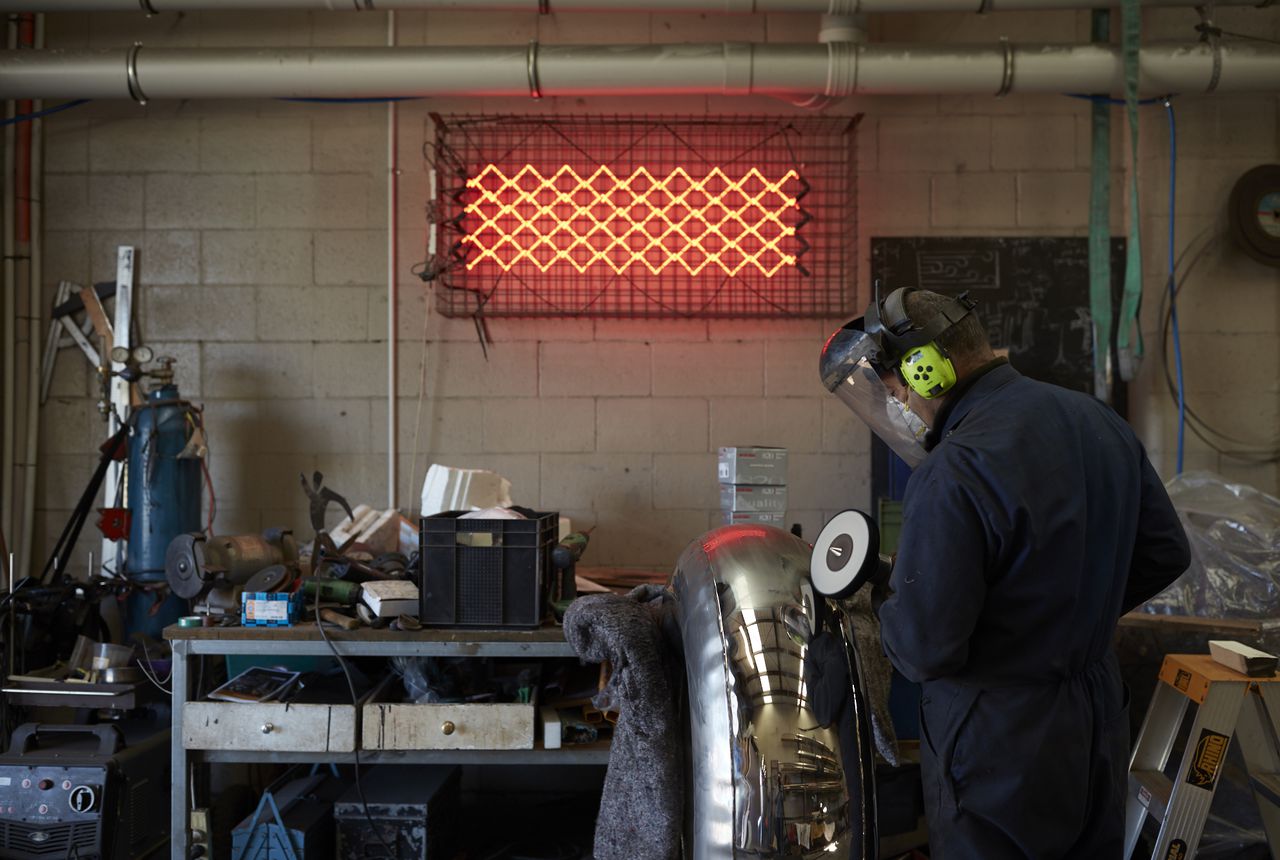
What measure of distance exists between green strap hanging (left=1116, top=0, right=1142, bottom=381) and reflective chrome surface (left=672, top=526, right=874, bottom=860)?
5.95 feet

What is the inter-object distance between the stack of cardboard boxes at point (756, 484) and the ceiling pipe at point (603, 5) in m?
1.32

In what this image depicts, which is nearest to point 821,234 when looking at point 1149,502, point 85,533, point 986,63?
point 986,63

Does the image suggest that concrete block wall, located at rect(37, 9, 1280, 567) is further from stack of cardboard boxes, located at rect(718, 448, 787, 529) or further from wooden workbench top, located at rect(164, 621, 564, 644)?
wooden workbench top, located at rect(164, 621, 564, 644)

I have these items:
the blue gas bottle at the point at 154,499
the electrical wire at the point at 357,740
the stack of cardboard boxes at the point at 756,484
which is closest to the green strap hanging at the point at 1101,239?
the stack of cardboard boxes at the point at 756,484

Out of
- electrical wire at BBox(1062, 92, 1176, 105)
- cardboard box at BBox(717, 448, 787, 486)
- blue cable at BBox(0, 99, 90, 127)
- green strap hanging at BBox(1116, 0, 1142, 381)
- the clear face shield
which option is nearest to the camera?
the clear face shield

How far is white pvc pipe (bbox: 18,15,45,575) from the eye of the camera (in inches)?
116

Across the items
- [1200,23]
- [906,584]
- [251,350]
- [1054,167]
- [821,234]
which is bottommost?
[906,584]

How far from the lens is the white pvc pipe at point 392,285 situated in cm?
298

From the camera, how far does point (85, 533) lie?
299 cm

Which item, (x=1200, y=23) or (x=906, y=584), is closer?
(x=906, y=584)

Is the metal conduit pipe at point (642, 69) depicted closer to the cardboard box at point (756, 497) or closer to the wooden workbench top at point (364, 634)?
the cardboard box at point (756, 497)

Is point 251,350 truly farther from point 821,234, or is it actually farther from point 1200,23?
point 1200,23

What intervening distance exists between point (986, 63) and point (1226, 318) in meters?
Result: 1.23

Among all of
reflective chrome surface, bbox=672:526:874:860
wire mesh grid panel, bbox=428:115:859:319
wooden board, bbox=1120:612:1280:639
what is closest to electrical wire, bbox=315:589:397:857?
reflective chrome surface, bbox=672:526:874:860
